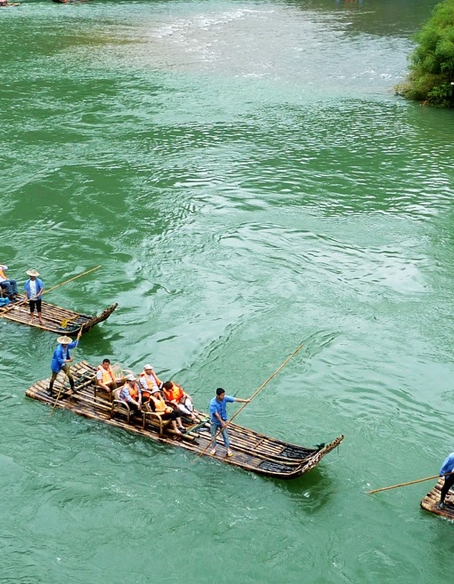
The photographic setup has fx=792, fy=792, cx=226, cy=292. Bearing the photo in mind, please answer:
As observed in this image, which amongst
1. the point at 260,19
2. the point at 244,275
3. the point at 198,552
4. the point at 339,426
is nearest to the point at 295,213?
the point at 244,275

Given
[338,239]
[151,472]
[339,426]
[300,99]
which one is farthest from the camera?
[300,99]

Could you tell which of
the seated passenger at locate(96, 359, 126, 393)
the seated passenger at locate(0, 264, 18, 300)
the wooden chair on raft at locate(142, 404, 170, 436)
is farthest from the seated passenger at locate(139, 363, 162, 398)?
the seated passenger at locate(0, 264, 18, 300)

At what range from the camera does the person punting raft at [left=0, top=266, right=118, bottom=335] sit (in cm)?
2253

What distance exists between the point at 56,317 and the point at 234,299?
5.65m

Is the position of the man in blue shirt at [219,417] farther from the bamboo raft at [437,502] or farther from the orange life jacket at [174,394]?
the bamboo raft at [437,502]

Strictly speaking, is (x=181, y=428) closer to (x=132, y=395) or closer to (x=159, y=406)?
(x=159, y=406)

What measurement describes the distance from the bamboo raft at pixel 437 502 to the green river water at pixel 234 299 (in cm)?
40

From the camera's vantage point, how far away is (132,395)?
1869cm

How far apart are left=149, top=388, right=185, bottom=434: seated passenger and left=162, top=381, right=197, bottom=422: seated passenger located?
0.44ft

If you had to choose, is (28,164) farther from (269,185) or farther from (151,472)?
(151,472)

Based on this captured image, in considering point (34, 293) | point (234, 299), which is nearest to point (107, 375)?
point (34, 293)

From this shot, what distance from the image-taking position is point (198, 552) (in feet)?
50.9

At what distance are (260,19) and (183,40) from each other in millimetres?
13985

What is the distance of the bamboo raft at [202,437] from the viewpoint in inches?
656
